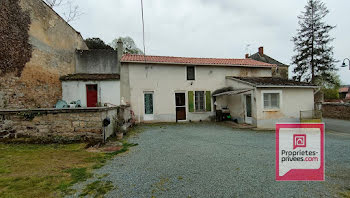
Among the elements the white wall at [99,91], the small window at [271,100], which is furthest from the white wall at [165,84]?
the small window at [271,100]

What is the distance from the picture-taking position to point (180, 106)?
11266mm

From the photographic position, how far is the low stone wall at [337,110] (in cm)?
1221

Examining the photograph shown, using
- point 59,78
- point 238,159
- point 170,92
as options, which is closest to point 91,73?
point 59,78

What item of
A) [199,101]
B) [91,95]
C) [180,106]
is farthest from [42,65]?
[199,101]

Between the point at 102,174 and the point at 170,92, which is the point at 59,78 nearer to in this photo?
the point at 170,92

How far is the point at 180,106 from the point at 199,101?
1555mm

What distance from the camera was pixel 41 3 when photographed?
8.53m

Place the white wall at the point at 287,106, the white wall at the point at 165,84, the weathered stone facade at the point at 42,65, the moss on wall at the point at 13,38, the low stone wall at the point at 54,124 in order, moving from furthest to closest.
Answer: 1. the white wall at the point at 165,84
2. the white wall at the point at 287,106
3. the weathered stone facade at the point at 42,65
4. the moss on wall at the point at 13,38
5. the low stone wall at the point at 54,124

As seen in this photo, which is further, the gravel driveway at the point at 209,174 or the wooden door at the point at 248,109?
the wooden door at the point at 248,109

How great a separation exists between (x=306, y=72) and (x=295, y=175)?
22.1m

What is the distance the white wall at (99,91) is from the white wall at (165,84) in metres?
0.98

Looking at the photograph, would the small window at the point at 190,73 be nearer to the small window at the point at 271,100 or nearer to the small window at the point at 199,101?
the small window at the point at 199,101

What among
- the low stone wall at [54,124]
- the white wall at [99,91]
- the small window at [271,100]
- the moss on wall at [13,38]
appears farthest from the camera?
the white wall at [99,91]

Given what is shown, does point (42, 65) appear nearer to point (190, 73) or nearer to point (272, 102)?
point (190, 73)
